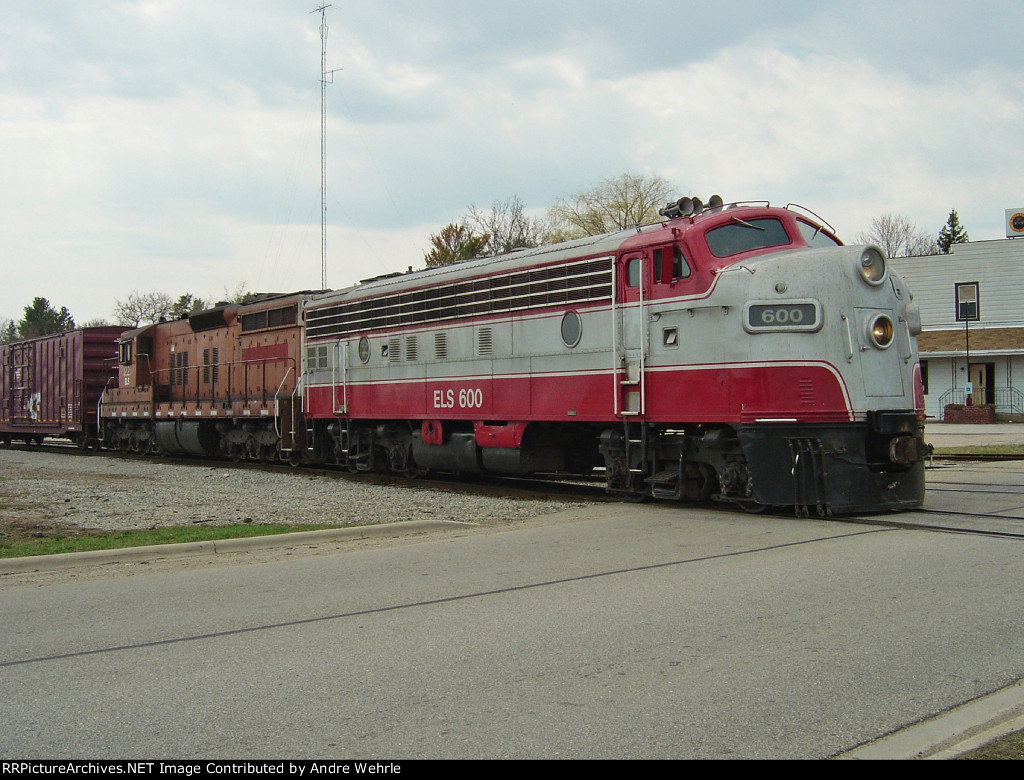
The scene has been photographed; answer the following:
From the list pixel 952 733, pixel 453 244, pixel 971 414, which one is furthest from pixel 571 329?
pixel 453 244

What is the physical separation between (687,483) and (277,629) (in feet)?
23.4

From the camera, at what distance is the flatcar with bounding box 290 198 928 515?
1084cm

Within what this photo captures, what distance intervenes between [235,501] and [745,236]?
8280 millimetres

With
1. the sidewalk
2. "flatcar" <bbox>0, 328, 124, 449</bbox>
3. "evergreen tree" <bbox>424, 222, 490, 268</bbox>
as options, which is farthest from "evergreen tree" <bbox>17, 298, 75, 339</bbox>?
the sidewalk

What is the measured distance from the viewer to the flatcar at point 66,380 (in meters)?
30.8

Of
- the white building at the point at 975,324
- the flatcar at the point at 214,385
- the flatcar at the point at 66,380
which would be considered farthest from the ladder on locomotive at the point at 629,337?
the white building at the point at 975,324

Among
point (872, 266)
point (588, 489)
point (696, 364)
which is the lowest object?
point (588, 489)

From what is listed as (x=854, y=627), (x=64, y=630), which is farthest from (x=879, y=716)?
(x=64, y=630)

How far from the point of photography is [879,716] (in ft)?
14.6

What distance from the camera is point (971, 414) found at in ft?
125

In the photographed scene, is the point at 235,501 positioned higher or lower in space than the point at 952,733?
higher

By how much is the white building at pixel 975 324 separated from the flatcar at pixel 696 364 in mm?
30200

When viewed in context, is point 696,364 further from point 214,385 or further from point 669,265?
point 214,385

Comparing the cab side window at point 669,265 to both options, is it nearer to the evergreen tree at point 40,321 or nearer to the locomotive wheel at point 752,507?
the locomotive wheel at point 752,507
